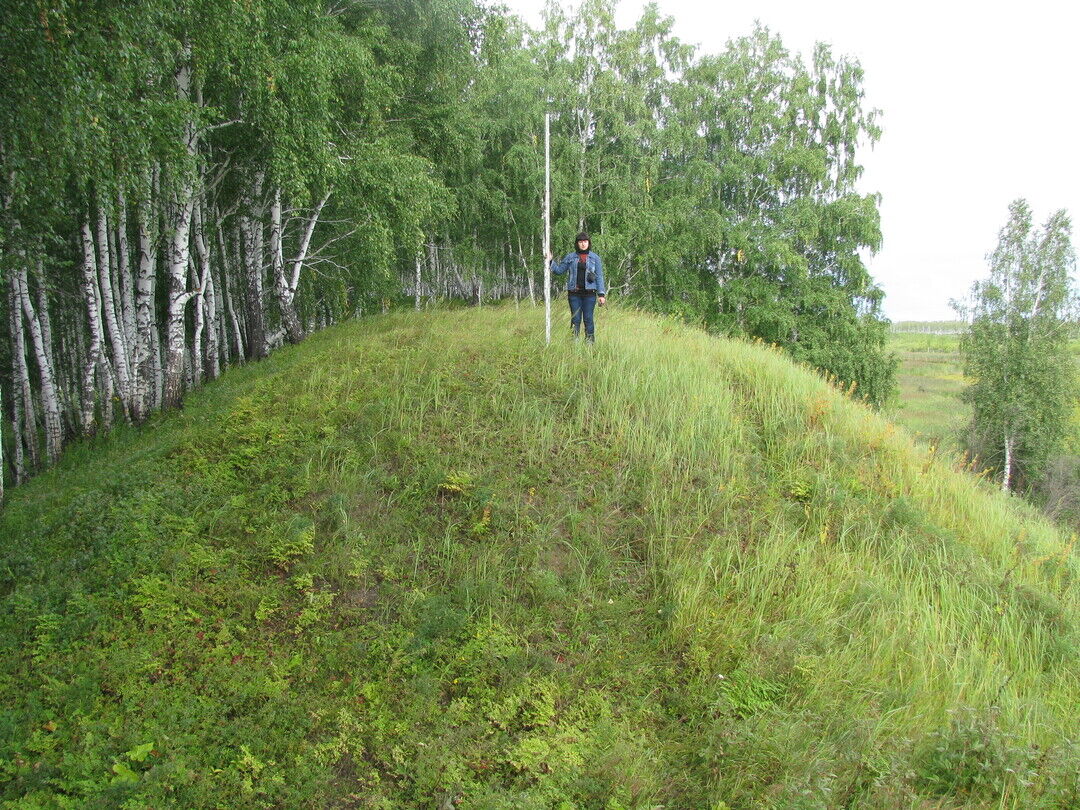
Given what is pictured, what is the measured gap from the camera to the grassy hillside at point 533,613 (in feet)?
11.0

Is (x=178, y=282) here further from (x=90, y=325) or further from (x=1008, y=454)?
(x=1008, y=454)

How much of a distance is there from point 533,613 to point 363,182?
9.76 metres

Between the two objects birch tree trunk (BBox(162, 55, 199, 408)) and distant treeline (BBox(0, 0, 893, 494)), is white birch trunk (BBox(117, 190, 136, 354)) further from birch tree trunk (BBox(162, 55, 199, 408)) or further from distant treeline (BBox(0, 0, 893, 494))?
birch tree trunk (BBox(162, 55, 199, 408))

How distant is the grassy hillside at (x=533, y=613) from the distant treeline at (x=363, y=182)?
3772 mm

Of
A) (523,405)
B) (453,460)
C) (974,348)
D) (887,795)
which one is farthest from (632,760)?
(974,348)

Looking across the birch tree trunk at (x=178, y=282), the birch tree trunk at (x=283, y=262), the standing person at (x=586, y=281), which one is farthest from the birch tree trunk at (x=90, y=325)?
the standing person at (x=586, y=281)

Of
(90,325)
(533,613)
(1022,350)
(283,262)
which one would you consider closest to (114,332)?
(90,325)

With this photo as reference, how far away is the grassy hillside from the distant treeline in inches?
149

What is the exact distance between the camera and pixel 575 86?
59.1 ft

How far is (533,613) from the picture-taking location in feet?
14.7

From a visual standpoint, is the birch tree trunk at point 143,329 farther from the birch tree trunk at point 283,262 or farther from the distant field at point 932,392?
the distant field at point 932,392

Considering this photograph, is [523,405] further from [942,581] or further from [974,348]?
[974,348]

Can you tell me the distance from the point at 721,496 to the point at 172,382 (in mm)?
9457

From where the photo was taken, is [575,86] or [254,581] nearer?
[254,581]
